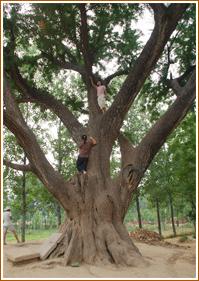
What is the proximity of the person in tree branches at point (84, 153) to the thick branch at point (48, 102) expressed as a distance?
725 millimetres

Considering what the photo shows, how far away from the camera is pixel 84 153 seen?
990 centimetres

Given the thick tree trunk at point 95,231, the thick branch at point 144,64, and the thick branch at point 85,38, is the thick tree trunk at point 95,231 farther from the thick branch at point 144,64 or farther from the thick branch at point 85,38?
the thick branch at point 85,38

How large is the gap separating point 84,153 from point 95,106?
6.58ft

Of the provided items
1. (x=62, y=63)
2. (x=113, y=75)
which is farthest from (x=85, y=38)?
(x=113, y=75)

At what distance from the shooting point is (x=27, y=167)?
951 cm

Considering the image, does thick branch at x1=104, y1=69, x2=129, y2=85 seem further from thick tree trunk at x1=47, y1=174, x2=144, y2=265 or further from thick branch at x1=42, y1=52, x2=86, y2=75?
thick tree trunk at x1=47, y1=174, x2=144, y2=265

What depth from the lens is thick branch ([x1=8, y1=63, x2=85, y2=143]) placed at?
35.1ft

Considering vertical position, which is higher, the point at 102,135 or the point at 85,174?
the point at 102,135

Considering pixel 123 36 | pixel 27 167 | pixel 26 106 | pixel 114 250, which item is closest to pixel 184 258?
pixel 114 250

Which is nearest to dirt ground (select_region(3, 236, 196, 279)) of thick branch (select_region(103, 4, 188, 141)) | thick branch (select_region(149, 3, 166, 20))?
thick branch (select_region(103, 4, 188, 141))

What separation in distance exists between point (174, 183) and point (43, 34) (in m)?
14.9

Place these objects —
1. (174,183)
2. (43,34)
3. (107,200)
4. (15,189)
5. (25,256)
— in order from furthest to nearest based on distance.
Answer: (174,183)
(15,189)
(43,34)
(107,200)
(25,256)

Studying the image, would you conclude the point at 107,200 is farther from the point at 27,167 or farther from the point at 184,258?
the point at 184,258

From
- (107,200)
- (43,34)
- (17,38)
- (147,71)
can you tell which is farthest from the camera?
(17,38)
